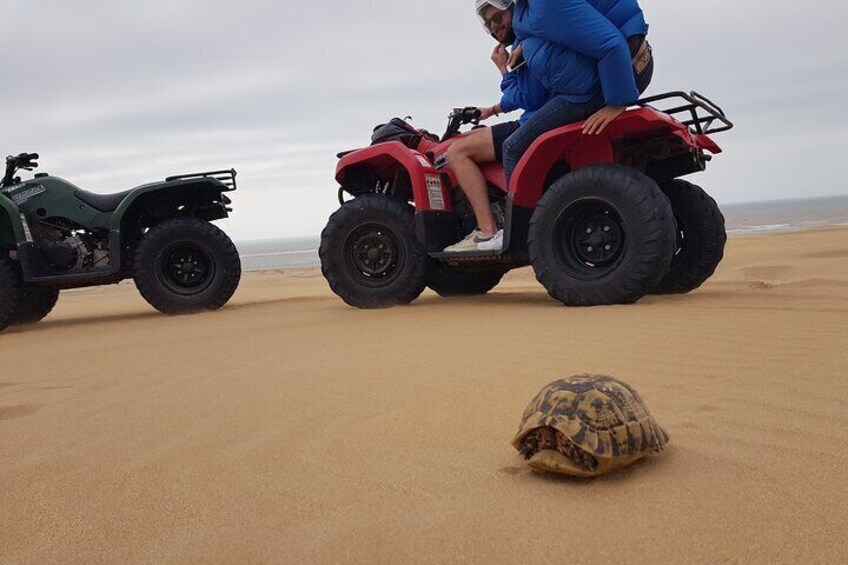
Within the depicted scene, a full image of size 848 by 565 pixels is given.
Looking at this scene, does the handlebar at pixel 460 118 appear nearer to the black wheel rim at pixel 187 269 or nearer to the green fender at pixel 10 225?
the black wheel rim at pixel 187 269

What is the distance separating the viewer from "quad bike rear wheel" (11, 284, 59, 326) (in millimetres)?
7414

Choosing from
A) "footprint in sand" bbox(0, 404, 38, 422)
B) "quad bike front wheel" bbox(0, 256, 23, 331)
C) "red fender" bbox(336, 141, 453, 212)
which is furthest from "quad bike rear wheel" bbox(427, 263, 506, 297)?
"footprint in sand" bbox(0, 404, 38, 422)

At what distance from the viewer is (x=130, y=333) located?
5816 mm

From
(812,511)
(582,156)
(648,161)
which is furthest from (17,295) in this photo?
(812,511)

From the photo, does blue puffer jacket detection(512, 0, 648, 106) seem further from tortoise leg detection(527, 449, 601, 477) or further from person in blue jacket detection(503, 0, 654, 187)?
tortoise leg detection(527, 449, 601, 477)

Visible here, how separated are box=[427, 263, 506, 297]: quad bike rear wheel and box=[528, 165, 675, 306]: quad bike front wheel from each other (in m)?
2.12

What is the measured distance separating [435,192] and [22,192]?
4661mm

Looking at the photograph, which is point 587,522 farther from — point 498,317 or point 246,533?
point 498,317

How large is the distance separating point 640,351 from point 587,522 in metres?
1.81

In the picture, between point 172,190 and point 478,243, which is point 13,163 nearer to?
point 172,190

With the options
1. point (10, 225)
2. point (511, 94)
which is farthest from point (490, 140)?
point (10, 225)

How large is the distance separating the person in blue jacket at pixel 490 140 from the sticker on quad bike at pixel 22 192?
184 inches

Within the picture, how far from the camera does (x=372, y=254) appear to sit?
6098 millimetres

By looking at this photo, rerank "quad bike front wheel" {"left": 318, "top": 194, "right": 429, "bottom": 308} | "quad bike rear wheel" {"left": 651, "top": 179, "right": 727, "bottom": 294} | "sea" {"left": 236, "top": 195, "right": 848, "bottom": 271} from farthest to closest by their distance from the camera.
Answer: "sea" {"left": 236, "top": 195, "right": 848, "bottom": 271} < "quad bike front wheel" {"left": 318, "top": 194, "right": 429, "bottom": 308} < "quad bike rear wheel" {"left": 651, "top": 179, "right": 727, "bottom": 294}
